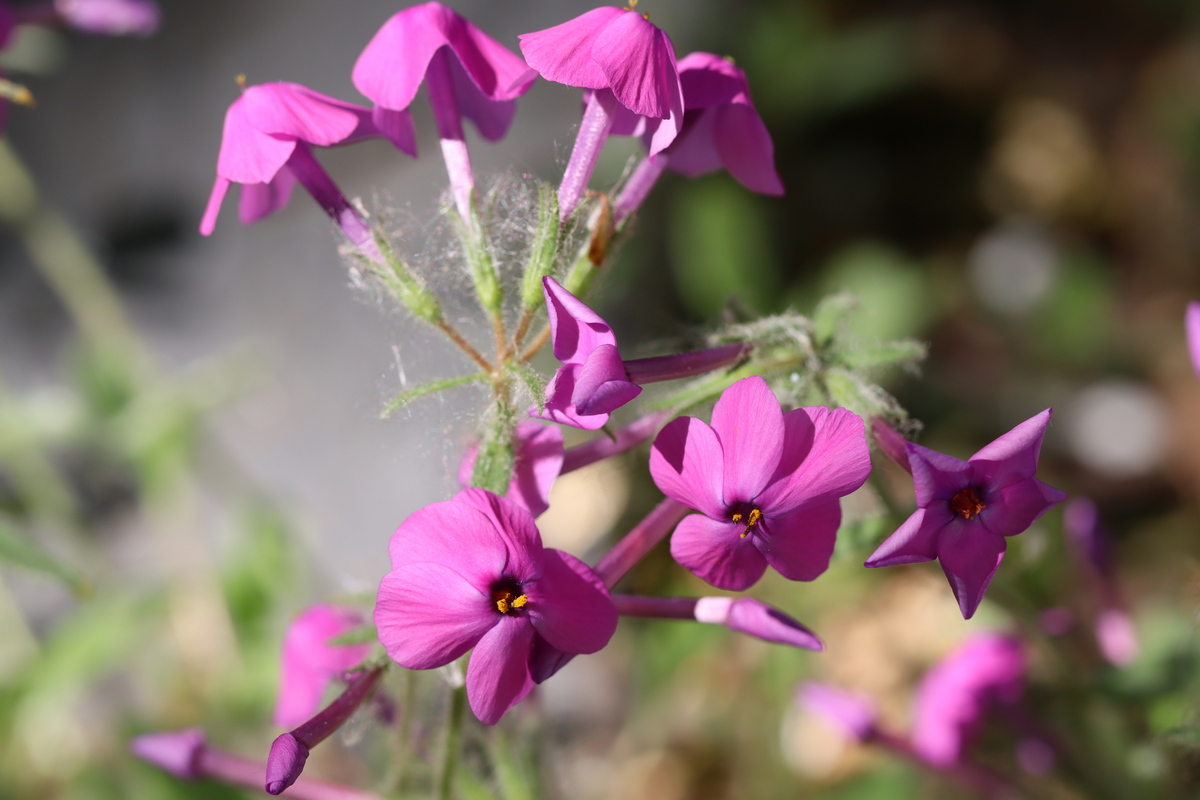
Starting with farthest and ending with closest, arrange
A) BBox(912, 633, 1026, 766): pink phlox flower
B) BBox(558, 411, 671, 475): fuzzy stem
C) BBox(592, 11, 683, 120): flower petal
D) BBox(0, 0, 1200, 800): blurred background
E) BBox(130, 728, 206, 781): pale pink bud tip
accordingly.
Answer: BBox(0, 0, 1200, 800): blurred background → BBox(912, 633, 1026, 766): pink phlox flower → BBox(130, 728, 206, 781): pale pink bud tip → BBox(558, 411, 671, 475): fuzzy stem → BBox(592, 11, 683, 120): flower petal

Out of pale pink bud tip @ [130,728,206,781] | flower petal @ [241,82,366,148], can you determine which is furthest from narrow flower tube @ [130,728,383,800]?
flower petal @ [241,82,366,148]

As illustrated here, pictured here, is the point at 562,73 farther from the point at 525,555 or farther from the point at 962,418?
the point at 962,418

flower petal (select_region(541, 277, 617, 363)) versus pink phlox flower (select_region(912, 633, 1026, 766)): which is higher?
flower petal (select_region(541, 277, 617, 363))

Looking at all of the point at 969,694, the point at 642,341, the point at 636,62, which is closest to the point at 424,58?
the point at 636,62

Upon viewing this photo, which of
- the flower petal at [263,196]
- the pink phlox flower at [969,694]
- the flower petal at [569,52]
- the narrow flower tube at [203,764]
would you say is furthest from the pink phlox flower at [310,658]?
the pink phlox flower at [969,694]

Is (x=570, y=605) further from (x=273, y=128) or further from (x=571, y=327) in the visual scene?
(x=273, y=128)

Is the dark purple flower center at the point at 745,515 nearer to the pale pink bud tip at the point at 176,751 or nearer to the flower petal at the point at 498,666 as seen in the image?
the flower petal at the point at 498,666

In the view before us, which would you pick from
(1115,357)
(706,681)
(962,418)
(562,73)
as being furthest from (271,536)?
(1115,357)

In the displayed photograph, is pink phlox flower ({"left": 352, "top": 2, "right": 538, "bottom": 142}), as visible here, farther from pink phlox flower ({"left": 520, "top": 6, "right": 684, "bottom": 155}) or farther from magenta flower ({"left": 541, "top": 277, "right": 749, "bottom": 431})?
magenta flower ({"left": 541, "top": 277, "right": 749, "bottom": 431})
